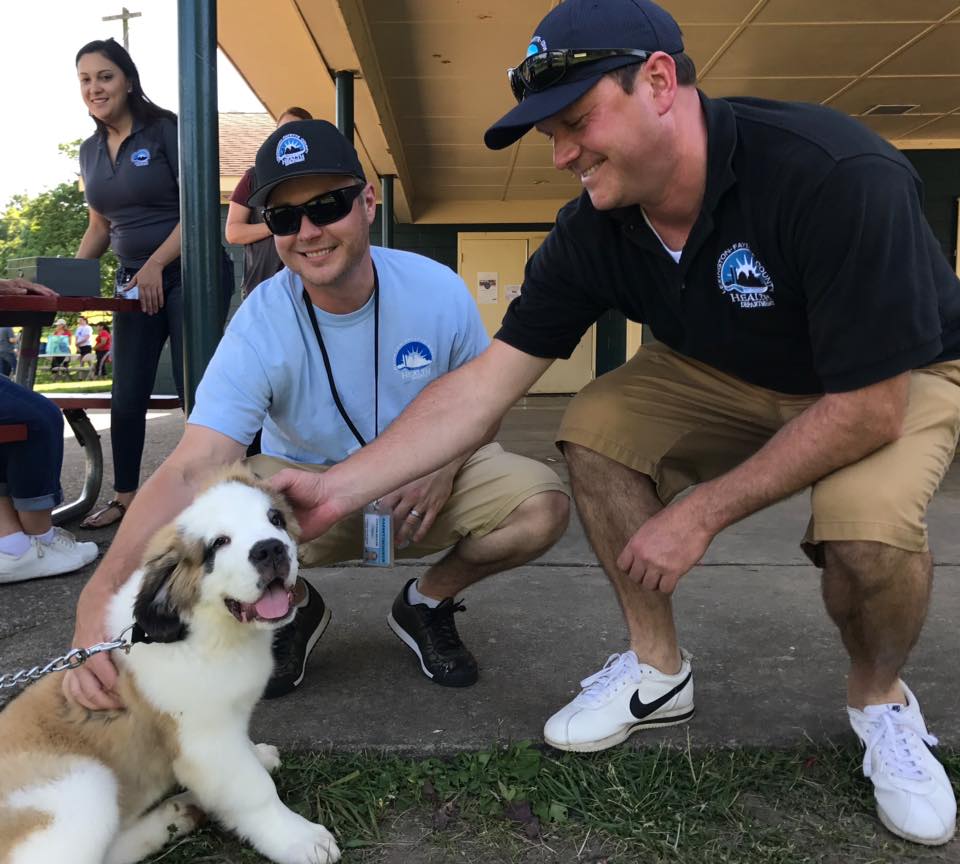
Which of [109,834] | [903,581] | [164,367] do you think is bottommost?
[164,367]

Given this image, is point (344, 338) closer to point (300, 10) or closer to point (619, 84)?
point (619, 84)

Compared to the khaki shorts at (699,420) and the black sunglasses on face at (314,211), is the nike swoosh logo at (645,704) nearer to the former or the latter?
the khaki shorts at (699,420)

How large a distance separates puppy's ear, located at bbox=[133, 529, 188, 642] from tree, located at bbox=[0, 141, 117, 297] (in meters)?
45.4

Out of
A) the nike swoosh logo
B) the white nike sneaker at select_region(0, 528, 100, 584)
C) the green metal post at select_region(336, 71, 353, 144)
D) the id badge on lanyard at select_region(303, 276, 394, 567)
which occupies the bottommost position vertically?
the white nike sneaker at select_region(0, 528, 100, 584)

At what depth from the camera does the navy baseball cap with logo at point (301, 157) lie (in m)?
2.98

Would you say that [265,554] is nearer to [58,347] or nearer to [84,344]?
[84,344]

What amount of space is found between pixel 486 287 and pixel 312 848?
13.7m

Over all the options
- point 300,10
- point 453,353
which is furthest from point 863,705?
point 300,10

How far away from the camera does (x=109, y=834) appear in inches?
79.4

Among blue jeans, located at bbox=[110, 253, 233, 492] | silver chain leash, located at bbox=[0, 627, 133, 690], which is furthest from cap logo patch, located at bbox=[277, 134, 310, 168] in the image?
blue jeans, located at bbox=[110, 253, 233, 492]

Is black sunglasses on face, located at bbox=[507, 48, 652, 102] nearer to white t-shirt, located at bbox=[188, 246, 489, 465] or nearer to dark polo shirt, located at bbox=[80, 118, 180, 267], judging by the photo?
white t-shirt, located at bbox=[188, 246, 489, 465]

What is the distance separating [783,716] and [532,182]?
38.8ft

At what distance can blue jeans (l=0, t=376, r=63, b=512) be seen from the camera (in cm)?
440

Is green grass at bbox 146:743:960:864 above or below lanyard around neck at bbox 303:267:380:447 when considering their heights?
below
